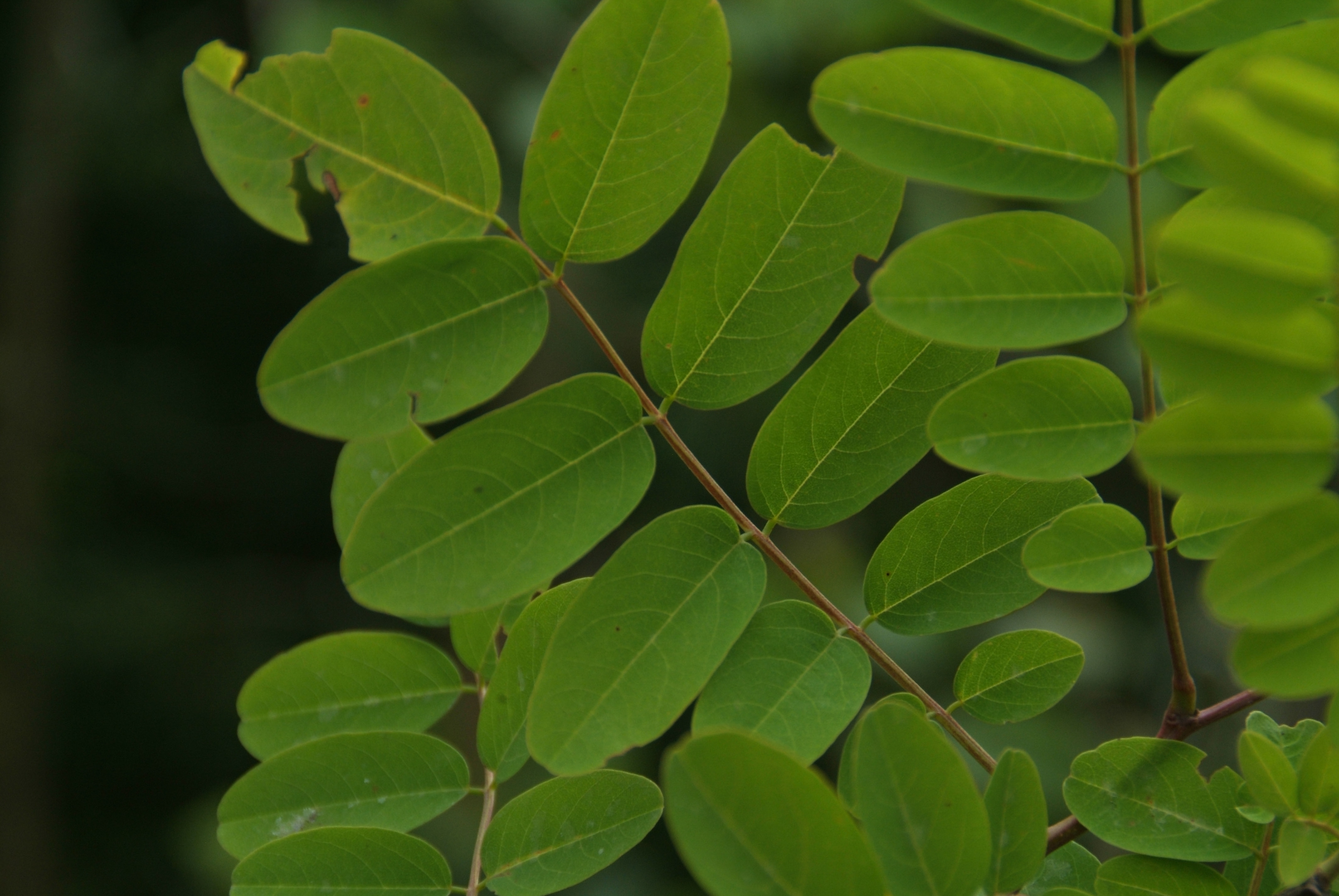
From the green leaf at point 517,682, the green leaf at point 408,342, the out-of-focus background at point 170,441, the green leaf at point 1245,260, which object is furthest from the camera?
the out-of-focus background at point 170,441

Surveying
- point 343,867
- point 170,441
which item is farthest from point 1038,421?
point 170,441

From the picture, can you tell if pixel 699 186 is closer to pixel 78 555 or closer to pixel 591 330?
pixel 591 330

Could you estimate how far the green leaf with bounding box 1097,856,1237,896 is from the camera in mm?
461

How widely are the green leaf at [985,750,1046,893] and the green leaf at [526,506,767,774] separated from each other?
0.40ft

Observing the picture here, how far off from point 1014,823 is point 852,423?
0.20 meters

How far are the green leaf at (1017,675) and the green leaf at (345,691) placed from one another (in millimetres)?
296

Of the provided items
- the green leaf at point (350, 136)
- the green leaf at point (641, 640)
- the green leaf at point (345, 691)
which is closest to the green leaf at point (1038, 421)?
the green leaf at point (641, 640)

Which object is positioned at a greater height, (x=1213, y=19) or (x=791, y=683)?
(x=1213, y=19)

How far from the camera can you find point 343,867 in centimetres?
52

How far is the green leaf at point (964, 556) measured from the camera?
507 mm

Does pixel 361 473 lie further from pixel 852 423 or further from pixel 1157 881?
pixel 1157 881

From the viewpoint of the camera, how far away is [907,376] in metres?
0.50

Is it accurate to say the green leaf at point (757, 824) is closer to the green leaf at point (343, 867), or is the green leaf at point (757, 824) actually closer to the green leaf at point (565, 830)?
the green leaf at point (565, 830)

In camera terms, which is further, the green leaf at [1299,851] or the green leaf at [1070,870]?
the green leaf at [1070,870]
